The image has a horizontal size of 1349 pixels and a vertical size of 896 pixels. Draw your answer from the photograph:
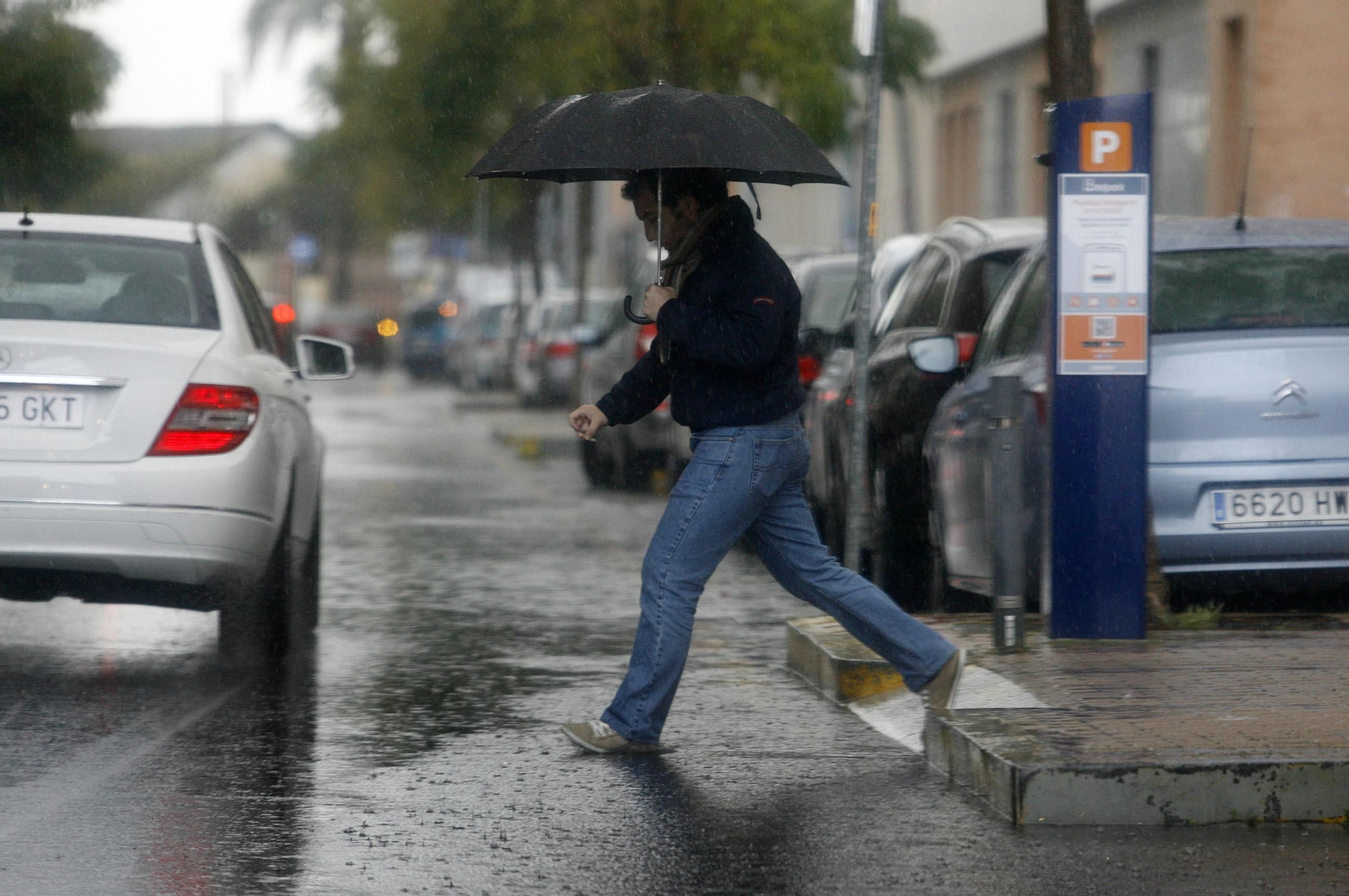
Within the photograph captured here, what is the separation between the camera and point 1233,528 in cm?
783

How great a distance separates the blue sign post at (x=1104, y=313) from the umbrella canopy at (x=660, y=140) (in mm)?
917

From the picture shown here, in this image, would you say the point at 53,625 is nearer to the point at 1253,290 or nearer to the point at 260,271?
the point at 1253,290

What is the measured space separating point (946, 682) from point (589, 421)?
4.07 feet

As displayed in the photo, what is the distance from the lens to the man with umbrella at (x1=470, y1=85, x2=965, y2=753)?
255 inches

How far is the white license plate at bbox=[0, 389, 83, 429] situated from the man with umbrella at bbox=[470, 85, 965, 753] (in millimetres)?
1828

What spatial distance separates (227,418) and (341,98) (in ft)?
107

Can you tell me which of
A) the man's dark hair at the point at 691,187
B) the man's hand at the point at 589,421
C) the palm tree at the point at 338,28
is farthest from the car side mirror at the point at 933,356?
the palm tree at the point at 338,28

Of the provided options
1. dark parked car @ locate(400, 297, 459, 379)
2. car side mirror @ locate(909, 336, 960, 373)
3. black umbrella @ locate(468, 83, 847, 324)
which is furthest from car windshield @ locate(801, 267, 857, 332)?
dark parked car @ locate(400, 297, 459, 379)

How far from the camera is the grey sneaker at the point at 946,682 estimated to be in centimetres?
658

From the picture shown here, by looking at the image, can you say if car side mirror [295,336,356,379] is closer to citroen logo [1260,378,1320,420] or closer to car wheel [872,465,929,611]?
car wheel [872,465,929,611]

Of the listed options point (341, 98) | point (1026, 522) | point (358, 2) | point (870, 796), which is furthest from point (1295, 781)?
point (341, 98)

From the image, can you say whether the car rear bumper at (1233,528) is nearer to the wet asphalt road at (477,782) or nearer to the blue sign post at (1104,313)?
the blue sign post at (1104,313)

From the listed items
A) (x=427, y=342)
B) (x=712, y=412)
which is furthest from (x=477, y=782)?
(x=427, y=342)

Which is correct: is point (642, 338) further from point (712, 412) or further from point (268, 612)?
point (712, 412)
